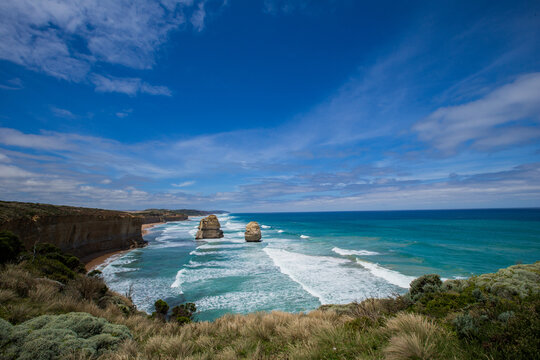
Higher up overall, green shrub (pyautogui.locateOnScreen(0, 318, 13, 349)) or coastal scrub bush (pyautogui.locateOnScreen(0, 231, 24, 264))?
coastal scrub bush (pyautogui.locateOnScreen(0, 231, 24, 264))

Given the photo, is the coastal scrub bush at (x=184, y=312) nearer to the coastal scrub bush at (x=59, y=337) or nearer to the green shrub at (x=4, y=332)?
the coastal scrub bush at (x=59, y=337)

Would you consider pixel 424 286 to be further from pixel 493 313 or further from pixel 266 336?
pixel 266 336

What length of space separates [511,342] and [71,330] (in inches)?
306

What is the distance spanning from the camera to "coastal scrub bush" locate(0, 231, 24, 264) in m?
10.1

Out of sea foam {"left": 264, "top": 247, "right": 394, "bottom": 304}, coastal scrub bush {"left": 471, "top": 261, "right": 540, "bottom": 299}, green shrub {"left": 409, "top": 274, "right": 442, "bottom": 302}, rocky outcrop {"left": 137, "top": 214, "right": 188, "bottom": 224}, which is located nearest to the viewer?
coastal scrub bush {"left": 471, "top": 261, "right": 540, "bottom": 299}

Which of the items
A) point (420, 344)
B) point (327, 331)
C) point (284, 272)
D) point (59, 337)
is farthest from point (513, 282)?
point (284, 272)

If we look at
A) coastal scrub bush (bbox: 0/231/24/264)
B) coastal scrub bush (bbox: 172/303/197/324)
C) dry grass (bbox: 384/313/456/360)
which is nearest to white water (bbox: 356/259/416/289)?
coastal scrub bush (bbox: 172/303/197/324)

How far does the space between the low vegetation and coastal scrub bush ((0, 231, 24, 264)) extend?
3.23 metres

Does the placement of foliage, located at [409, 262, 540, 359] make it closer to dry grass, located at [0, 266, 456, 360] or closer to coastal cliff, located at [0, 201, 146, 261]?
dry grass, located at [0, 266, 456, 360]

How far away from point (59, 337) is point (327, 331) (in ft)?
17.5

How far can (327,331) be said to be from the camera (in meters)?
4.99

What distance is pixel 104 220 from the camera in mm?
30328

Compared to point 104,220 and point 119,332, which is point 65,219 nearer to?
point 104,220

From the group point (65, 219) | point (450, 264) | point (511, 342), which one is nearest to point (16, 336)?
point (511, 342)
